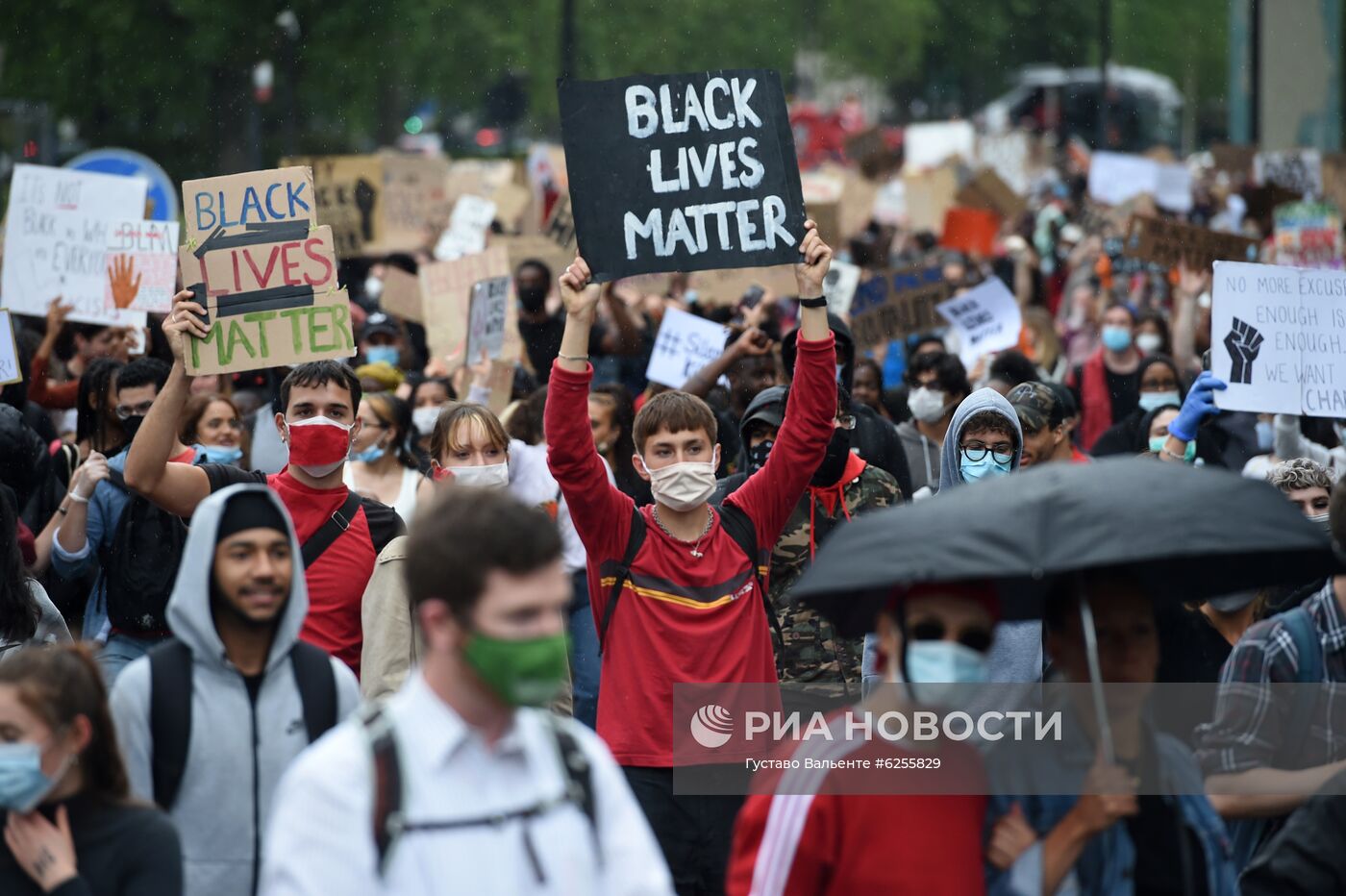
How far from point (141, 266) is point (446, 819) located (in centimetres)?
779

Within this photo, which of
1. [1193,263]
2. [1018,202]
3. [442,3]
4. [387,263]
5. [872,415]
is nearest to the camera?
[872,415]

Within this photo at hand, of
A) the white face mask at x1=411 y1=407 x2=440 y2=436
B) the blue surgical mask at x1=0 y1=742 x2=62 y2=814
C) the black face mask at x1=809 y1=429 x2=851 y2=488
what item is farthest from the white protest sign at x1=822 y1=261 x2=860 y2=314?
the blue surgical mask at x1=0 y1=742 x2=62 y2=814

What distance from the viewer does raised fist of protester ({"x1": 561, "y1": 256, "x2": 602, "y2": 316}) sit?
5.45 m

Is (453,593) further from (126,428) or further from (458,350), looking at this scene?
(458,350)

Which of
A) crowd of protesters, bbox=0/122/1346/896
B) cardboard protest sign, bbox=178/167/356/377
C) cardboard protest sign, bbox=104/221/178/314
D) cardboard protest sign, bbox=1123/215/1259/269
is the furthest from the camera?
cardboard protest sign, bbox=1123/215/1259/269

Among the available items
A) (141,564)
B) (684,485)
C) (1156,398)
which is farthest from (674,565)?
(1156,398)

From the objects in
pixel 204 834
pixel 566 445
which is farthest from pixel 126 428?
pixel 204 834

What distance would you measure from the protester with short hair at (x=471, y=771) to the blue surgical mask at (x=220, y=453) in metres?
4.27

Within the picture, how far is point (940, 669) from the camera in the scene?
3338 mm

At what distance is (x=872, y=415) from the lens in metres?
7.86

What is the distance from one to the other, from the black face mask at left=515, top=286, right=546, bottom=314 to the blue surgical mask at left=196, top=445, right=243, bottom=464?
206 inches

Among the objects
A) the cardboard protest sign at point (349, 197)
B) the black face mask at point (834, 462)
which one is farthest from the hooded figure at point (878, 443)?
the cardboard protest sign at point (349, 197)

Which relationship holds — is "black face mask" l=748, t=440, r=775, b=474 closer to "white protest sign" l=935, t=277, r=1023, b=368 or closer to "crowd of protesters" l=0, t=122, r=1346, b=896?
"crowd of protesters" l=0, t=122, r=1346, b=896

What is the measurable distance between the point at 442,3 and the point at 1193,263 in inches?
746
